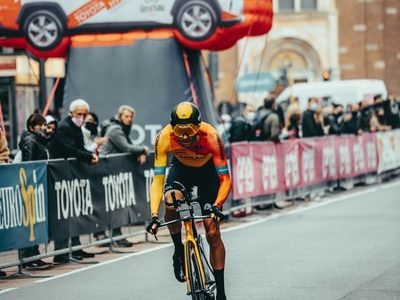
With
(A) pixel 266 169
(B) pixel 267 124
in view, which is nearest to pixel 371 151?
(B) pixel 267 124

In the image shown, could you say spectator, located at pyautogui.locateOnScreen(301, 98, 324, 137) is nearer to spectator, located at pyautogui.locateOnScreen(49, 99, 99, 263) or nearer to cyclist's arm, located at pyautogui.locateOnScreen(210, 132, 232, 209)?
spectator, located at pyautogui.locateOnScreen(49, 99, 99, 263)

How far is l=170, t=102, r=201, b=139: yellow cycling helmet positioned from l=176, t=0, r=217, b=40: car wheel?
11.1 metres

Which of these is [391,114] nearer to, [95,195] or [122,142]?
[122,142]

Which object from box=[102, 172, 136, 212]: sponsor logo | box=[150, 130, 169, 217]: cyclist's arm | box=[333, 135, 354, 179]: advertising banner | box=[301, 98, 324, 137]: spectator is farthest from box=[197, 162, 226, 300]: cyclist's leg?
box=[333, 135, 354, 179]: advertising banner

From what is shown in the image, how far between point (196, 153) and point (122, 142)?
7.56 metres

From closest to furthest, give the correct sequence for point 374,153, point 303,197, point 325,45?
point 303,197, point 374,153, point 325,45

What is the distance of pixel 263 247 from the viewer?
54.2 feet

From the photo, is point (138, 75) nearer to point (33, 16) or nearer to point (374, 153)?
point (33, 16)

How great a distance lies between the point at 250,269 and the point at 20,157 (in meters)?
3.74

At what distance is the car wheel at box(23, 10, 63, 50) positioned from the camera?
71.2ft

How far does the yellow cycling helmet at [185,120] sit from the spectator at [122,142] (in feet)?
25.0

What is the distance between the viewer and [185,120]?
10.1 m

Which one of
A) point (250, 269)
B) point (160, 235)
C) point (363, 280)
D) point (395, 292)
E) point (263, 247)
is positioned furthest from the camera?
point (160, 235)

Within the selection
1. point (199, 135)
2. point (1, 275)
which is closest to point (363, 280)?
point (199, 135)
